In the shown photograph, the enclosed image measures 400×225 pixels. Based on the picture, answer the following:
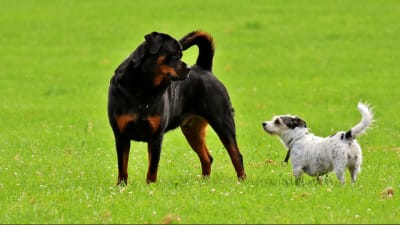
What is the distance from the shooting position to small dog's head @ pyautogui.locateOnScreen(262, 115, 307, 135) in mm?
11914

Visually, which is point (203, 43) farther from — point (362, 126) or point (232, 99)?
point (232, 99)

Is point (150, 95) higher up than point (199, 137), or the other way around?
point (150, 95)

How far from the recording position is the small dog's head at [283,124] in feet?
39.1

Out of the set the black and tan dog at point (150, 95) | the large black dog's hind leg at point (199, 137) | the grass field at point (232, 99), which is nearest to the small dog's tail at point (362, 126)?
the grass field at point (232, 99)

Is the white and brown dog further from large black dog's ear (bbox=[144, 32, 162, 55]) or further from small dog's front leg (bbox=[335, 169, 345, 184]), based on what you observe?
large black dog's ear (bbox=[144, 32, 162, 55])

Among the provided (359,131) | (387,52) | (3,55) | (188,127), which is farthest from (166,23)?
(359,131)

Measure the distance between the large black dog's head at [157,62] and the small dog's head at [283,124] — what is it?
6.54 ft

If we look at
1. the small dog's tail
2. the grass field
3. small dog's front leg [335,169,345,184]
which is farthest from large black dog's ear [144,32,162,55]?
small dog's front leg [335,169,345,184]

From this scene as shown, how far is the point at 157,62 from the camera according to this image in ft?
34.6

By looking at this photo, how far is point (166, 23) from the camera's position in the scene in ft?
106

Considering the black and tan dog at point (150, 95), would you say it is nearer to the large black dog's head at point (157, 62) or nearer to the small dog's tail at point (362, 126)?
the large black dog's head at point (157, 62)

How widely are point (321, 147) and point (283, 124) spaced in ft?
3.45

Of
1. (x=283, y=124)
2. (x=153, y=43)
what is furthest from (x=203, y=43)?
(x=153, y=43)

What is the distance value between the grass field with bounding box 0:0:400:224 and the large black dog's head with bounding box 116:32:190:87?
4.26 ft
